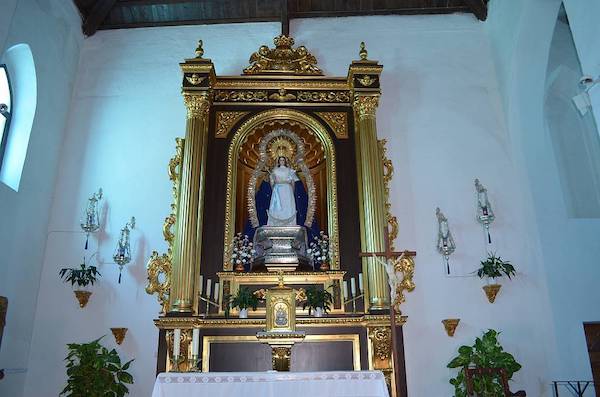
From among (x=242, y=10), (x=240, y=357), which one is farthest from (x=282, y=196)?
(x=242, y=10)

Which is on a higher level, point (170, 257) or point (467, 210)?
point (467, 210)

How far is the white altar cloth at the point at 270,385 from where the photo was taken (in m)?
4.19

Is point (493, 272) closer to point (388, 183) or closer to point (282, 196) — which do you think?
point (388, 183)

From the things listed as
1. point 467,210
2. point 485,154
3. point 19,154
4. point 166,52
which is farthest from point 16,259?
point 485,154

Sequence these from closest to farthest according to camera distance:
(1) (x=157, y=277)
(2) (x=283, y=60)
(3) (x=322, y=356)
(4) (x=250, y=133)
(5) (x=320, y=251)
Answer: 1. (3) (x=322, y=356)
2. (1) (x=157, y=277)
3. (5) (x=320, y=251)
4. (4) (x=250, y=133)
5. (2) (x=283, y=60)

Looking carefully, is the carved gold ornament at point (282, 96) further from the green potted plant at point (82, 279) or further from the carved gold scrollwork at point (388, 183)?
the green potted plant at point (82, 279)

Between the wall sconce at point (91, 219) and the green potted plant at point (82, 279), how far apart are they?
386 millimetres

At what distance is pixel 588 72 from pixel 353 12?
410 centimetres

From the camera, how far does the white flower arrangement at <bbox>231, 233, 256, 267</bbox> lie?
6319 millimetres

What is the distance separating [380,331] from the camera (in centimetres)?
573

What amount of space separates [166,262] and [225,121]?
202cm

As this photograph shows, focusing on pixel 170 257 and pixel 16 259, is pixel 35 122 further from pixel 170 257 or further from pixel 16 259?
pixel 170 257

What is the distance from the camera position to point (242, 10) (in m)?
8.11

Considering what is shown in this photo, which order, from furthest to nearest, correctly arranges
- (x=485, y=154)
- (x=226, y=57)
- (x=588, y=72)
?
1. (x=226, y=57)
2. (x=485, y=154)
3. (x=588, y=72)
